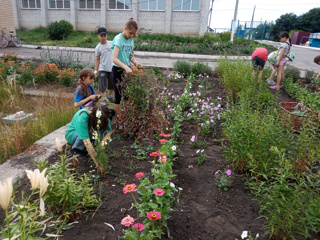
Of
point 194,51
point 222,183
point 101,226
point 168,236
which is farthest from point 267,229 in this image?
point 194,51

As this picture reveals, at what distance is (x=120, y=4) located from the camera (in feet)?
79.2

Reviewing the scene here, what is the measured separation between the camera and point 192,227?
6.99ft

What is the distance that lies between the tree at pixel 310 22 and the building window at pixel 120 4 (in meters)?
33.7

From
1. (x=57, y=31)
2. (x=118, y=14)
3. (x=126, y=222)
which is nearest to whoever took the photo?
(x=126, y=222)

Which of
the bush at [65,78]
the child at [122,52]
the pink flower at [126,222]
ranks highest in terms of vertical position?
the child at [122,52]

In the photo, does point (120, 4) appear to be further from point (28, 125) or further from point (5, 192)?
point (5, 192)

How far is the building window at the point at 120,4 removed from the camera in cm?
2405

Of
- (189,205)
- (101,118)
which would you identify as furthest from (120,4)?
(189,205)

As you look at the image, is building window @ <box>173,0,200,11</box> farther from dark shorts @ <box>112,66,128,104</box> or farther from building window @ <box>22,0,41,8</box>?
dark shorts @ <box>112,66,128,104</box>

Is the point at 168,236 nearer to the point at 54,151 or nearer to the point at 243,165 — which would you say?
the point at 243,165

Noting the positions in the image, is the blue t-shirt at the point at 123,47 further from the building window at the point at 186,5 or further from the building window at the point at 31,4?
the building window at the point at 31,4

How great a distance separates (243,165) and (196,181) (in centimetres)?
56

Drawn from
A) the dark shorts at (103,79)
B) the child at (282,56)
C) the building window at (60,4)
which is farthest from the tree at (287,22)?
the dark shorts at (103,79)

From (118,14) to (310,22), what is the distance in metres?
36.0
